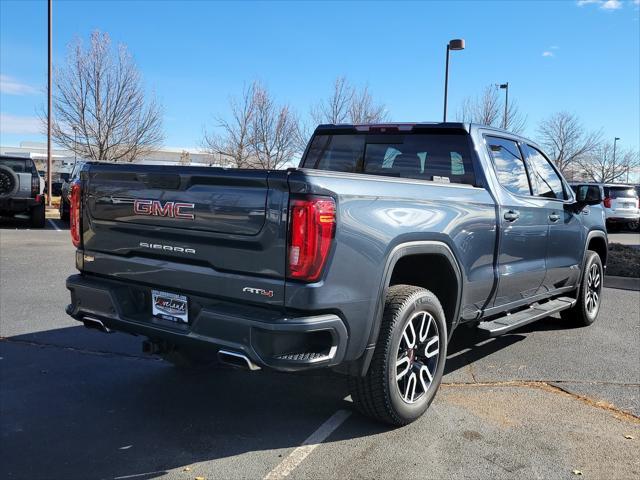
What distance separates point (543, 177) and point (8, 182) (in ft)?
44.2

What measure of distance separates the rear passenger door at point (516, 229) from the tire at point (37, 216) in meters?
13.7

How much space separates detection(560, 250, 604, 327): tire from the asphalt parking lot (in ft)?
2.11

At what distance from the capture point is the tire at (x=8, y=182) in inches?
574

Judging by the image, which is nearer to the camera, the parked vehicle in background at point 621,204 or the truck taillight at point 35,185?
the truck taillight at point 35,185

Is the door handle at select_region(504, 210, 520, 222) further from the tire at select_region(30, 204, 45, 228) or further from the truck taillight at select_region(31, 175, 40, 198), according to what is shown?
the tire at select_region(30, 204, 45, 228)

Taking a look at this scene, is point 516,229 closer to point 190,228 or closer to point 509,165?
point 509,165

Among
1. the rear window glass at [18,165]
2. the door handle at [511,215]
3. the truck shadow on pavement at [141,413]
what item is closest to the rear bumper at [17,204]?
the rear window glass at [18,165]

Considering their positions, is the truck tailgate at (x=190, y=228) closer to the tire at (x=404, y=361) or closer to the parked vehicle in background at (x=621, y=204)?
the tire at (x=404, y=361)

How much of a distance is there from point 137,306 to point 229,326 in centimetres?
88

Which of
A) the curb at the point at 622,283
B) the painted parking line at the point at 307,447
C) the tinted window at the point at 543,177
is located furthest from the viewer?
the curb at the point at 622,283

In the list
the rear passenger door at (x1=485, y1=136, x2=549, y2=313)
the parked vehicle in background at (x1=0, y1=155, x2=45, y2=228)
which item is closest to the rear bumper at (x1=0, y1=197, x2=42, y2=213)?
the parked vehicle in background at (x1=0, y1=155, x2=45, y2=228)

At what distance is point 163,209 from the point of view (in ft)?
11.4

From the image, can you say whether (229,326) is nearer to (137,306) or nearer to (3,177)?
(137,306)

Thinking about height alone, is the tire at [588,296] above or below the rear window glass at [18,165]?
below
